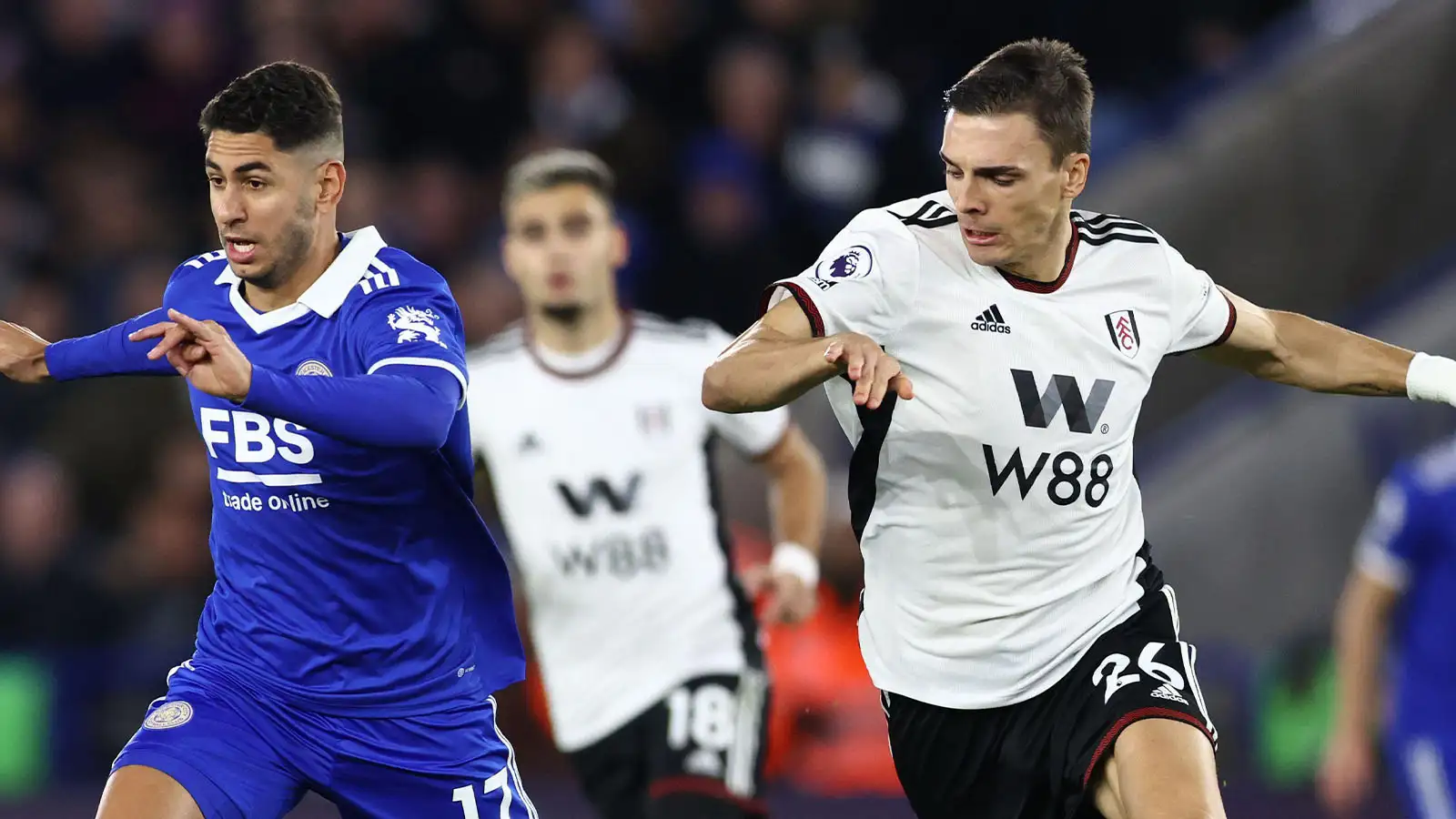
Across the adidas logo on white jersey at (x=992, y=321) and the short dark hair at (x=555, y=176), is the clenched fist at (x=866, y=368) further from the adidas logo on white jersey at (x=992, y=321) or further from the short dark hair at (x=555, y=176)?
the short dark hair at (x=555, y=176)

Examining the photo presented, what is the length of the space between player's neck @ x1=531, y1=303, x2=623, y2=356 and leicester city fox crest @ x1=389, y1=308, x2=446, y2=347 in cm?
214

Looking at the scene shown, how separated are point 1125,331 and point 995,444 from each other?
50 cm

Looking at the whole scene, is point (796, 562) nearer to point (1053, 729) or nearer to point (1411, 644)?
point (1053, 729)

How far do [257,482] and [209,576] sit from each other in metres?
6.44

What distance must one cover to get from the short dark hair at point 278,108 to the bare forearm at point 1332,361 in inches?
102

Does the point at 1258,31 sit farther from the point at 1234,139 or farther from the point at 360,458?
the point at 360,458

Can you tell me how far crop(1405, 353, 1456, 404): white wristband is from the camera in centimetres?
521

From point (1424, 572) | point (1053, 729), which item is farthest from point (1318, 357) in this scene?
point (1424, 572)

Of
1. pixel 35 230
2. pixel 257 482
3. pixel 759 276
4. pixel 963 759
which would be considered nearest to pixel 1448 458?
pixel 963 759

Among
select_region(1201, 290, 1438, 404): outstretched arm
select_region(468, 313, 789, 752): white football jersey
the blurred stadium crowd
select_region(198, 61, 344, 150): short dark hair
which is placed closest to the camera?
select_region(198, 61, 344, 150): short dark hair

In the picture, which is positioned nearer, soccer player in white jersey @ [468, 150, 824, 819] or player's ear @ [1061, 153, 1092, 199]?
player's ear @ [1061, 153, 1092, 199]

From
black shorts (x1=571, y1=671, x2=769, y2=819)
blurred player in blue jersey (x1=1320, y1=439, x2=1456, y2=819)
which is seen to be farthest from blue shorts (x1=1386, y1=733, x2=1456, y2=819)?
black shorts (x1=571, y1=671, x2=769, y2=819)

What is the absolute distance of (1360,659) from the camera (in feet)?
23.2

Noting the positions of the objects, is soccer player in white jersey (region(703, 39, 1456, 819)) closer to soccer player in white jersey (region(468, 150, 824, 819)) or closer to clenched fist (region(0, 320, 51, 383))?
soccer player in white jersey (region(468, 150, 824, 819))
